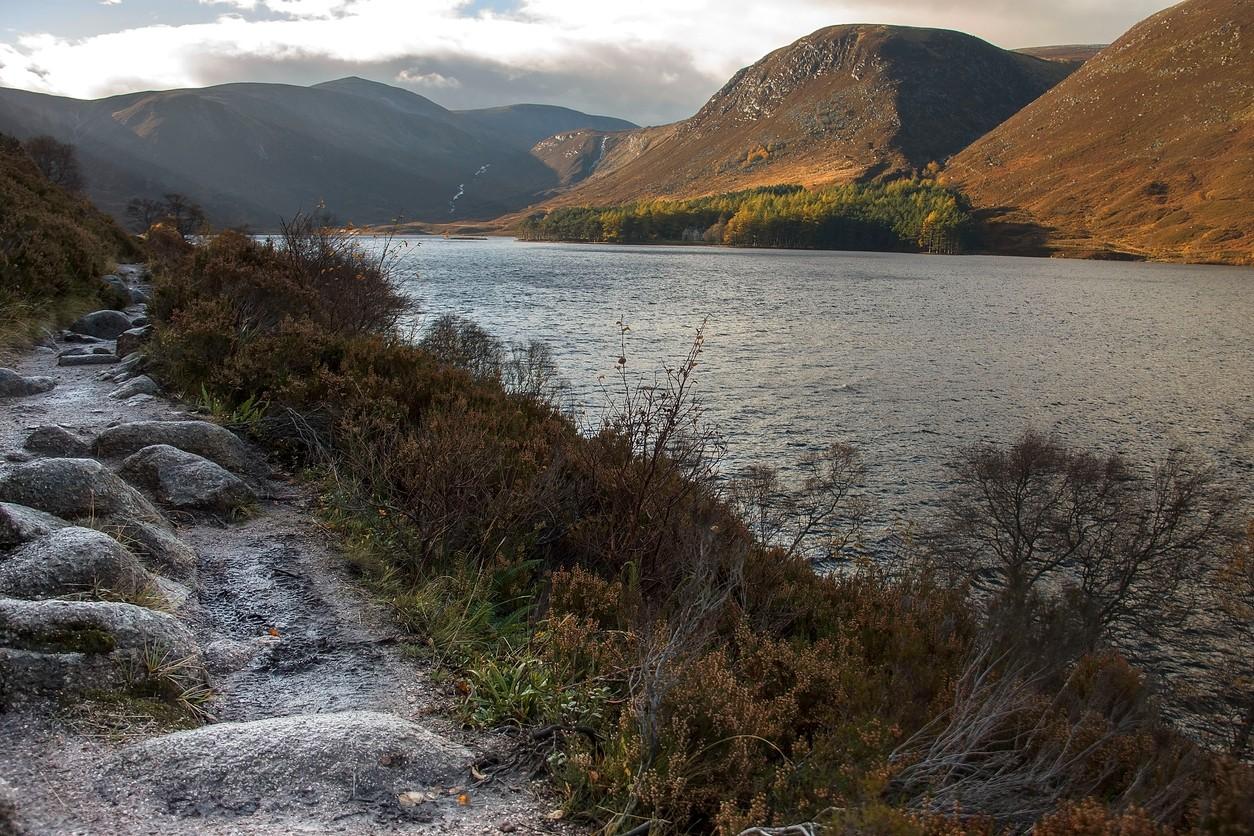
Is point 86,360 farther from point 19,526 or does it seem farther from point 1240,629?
point 1240,629

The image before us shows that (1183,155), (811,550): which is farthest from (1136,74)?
(811,550)

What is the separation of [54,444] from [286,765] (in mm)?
5314

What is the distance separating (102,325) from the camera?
1490 centimetres

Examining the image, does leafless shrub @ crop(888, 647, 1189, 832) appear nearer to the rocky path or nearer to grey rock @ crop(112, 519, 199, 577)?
the rocky path

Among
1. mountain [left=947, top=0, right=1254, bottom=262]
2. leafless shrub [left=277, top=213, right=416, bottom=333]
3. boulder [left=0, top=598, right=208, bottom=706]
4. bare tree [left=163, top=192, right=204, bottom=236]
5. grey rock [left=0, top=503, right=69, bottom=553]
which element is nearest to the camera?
boulder [left=0, top=598, right=208, bottom=706]

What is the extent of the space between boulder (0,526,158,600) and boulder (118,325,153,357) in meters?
8.81

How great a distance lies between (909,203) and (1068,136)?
73999 millimetres

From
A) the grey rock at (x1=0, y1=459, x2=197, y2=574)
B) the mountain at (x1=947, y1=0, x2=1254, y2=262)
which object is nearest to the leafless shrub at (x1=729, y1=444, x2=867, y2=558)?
the grey rock at (x1=0, y1=459, x2=197, y2=574)

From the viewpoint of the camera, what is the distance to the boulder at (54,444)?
704 centimetres

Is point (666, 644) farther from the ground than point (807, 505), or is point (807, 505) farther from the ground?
point (666, 644)

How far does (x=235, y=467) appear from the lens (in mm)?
7734

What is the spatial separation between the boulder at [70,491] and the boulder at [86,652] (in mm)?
1587

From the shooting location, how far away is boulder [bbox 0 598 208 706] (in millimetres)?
3594

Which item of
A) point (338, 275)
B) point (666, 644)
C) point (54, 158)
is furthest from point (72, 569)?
point (54, 158)
